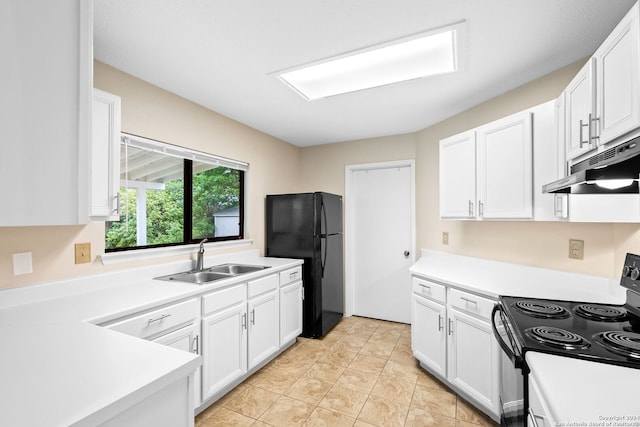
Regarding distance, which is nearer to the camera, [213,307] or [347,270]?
[213,307]

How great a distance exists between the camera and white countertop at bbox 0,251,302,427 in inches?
27.5

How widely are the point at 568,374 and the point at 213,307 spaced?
189 centimetres

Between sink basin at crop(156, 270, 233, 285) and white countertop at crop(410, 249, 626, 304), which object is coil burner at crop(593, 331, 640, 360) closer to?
white countertop at crop(410, 249, 626, 304)

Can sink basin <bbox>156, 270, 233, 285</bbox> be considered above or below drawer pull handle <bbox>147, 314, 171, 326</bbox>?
above

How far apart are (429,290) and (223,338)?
63.4 inches

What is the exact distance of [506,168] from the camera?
81.1 inches

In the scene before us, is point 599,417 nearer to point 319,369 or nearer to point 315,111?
point 319,369

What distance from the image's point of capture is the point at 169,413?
88 cm

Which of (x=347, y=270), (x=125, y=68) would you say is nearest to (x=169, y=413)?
(x=125, y=68)

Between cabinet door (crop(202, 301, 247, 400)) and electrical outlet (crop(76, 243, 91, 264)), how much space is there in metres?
0.83

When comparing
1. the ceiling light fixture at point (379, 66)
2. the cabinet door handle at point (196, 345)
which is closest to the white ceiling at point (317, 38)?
the ceiling light fixture at point (379, 66)

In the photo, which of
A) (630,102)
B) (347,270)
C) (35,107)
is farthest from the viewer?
(347,270)

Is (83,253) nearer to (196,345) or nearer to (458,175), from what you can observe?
(196,345)

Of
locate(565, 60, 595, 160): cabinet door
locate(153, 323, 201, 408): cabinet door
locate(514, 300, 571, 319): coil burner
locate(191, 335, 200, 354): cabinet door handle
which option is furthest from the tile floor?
locate(565, 60, 595, 160): cabinet door
